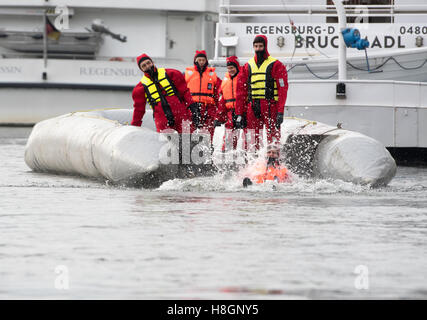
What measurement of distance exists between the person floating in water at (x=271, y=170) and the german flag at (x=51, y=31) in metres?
17.2

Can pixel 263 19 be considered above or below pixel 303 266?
above

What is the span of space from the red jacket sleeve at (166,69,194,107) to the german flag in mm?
16100

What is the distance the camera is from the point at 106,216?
349 inches

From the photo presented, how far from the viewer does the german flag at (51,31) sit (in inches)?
1117

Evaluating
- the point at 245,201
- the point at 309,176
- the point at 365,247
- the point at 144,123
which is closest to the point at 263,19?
the point at 144,123

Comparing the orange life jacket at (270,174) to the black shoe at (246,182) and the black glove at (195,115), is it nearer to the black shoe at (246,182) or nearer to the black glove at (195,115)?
the black shoe at (246,182)

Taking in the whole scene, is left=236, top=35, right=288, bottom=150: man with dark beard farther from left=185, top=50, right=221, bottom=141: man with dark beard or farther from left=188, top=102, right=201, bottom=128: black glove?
left=185, top=50, right=221, bottom=141: man with dark beard

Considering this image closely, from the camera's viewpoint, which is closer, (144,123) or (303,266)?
(303,266)

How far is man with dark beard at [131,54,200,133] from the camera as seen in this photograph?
41.3 feet

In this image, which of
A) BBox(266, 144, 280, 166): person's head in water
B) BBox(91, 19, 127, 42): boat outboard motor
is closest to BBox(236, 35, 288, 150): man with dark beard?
BBox(266, 144, 280, 166): person's head in water

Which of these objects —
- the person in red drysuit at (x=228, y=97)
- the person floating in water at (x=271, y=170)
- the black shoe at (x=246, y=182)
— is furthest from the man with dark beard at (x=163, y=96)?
the black shoe at (x=246, y=182)

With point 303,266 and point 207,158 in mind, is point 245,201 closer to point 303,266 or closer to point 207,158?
point 207,158
